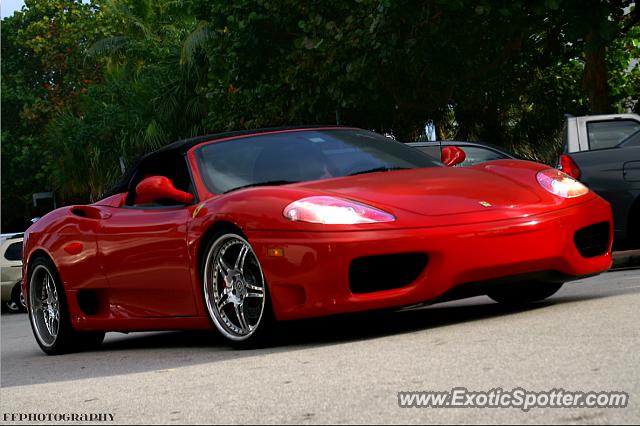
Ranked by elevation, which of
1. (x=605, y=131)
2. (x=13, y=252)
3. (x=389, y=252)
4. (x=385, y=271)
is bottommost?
(x=13, y=252)

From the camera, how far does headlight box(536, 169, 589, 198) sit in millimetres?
7574

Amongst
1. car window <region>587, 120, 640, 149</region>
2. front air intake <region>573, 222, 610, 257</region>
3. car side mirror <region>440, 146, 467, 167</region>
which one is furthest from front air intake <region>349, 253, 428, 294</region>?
car window <region>587, 120, 640, 149</region>

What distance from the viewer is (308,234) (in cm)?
688

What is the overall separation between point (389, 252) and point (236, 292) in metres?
1.05

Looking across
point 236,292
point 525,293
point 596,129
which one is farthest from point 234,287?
point 596,129

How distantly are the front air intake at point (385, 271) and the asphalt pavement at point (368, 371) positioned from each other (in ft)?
0.93

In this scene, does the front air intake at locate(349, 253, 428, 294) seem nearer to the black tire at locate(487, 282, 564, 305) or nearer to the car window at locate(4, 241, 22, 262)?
the black tire at locate(487, 282, 564, 305)

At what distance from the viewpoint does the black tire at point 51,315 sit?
9.27 meters

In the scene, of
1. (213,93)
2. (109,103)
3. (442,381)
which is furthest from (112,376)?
(109,103)

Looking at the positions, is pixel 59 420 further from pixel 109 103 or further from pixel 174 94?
pixel 109 103

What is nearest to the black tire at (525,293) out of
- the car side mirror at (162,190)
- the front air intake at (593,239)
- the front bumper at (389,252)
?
the front air intake at (593,239)

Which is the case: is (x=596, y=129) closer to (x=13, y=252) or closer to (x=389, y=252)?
(x=389, y=252)

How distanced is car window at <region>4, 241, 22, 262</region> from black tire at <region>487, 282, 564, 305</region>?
53.3 feet

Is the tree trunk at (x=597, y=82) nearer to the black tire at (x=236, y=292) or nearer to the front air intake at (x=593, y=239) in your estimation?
the front air intake at (x=593, y=239)
